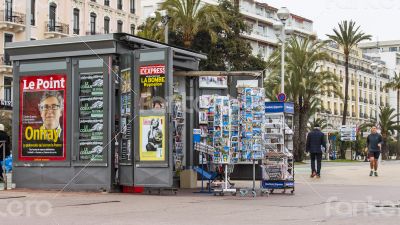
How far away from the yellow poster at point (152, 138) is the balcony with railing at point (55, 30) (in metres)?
47.7

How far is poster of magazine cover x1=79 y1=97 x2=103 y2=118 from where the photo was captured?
54.7 feet

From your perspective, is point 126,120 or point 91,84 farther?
point 91,84

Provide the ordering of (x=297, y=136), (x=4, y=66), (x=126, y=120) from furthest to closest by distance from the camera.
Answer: (x=4, y=66) → (x=297, y=136) → (x=126, y=120)

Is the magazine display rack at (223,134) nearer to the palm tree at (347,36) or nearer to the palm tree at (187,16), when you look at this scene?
the palm tree at (187,16)

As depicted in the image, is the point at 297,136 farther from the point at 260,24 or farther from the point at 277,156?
the point at 260,24

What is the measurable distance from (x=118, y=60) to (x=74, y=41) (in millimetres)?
1167

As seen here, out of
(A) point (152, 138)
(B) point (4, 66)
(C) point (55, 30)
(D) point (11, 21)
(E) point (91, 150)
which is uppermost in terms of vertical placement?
(D) point (11, 21)

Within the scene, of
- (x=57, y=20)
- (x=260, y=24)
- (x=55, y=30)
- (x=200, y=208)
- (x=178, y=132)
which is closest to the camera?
(x=200, y=208)

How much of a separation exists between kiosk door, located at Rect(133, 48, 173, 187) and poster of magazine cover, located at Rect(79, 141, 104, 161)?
950 millimetres

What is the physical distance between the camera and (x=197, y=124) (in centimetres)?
1881

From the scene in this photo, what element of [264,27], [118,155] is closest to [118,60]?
[118,155]

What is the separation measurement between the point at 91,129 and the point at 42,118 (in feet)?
4.97

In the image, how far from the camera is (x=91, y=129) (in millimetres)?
16766

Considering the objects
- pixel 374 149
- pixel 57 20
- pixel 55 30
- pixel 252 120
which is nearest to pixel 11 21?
pixel 55 30
